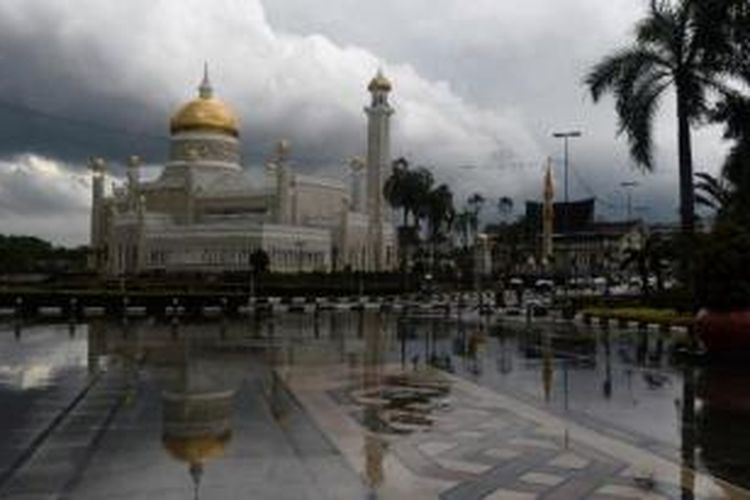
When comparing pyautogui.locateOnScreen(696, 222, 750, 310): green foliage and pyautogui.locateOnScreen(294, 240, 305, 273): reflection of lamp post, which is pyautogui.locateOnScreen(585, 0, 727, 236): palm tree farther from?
pyautogui.locateOnScreen(294, 240, 305, 273): reflection of lamp post

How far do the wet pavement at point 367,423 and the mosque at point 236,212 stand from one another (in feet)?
237

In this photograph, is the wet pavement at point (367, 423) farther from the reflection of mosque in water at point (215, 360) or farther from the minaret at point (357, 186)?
the minaret at point (357, 186)

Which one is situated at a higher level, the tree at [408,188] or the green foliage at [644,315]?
the tree at [408,188]

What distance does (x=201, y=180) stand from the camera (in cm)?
11169

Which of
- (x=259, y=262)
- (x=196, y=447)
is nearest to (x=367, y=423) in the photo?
(x=196, y=447)

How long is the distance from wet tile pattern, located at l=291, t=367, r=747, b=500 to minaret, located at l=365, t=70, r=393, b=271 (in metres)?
90.8

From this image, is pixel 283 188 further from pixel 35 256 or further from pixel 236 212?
pixel 35 256

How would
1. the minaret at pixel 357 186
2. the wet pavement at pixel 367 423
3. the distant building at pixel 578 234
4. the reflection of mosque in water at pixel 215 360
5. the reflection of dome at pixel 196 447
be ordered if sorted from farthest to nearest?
the distant building at pixel 578 234 < the minaret at pixel 357 186 < the reflection of mosque in water at pixel 215 360 < the reflection of dome at pixel 196 447 < the wet pavement at pixel 367 423

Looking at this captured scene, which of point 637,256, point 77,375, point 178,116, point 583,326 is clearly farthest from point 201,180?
point 77,375

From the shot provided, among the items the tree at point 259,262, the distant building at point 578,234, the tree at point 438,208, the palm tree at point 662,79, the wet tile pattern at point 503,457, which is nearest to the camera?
the wet tile pattern at point 503,457

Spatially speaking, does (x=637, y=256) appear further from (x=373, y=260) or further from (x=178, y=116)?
(x=178, y=116)

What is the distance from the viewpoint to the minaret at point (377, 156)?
10800cm

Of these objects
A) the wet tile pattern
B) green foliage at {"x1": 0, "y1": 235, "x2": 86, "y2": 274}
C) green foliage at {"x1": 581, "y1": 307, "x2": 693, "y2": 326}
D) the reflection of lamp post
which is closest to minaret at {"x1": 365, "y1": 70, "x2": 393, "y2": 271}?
the reflection of lamp post

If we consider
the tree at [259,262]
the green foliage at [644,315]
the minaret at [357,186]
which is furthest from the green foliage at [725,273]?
the minaret at [357,186]
